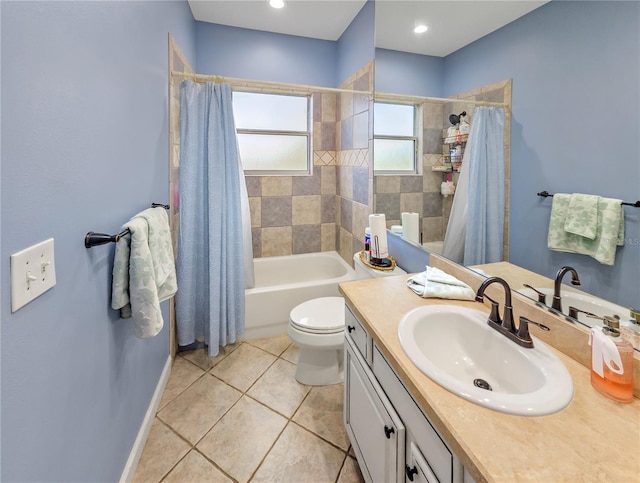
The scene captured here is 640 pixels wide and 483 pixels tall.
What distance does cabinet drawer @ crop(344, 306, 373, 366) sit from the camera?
117 cm

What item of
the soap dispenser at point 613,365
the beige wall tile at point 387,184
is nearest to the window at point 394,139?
the beige wall tile at point 387,184

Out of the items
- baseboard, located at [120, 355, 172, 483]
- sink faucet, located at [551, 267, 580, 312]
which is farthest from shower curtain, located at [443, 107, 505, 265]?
baseboard, located at [120, 355, 172, 483]

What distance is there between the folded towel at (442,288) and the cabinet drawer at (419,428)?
38cm

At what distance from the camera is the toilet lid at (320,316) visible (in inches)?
73.5

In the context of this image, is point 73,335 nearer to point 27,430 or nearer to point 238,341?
point 27,430

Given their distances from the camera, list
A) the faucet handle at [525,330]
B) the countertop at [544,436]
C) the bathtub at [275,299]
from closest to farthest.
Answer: the countertop at [544,436], the faucet handle at [525,330], the bathtub at [275,299]

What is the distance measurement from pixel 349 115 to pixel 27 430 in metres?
2.77

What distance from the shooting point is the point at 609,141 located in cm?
82

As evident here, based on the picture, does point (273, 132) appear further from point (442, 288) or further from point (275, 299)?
point (442, 288)

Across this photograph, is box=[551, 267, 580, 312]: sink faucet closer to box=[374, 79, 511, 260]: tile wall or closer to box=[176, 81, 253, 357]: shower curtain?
box=[374, 79, 511, 260]: tile wall

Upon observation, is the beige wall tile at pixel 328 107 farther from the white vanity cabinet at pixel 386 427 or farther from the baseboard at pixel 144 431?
the baseboard at pixel 144 431

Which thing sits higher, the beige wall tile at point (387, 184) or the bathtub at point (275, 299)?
the beige wall tile at point (387, 184)

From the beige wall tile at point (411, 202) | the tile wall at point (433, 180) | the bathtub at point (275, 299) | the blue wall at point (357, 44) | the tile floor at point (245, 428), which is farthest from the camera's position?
the bathtub at point (275, 299)

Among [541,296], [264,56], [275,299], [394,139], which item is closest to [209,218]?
[275,299]
